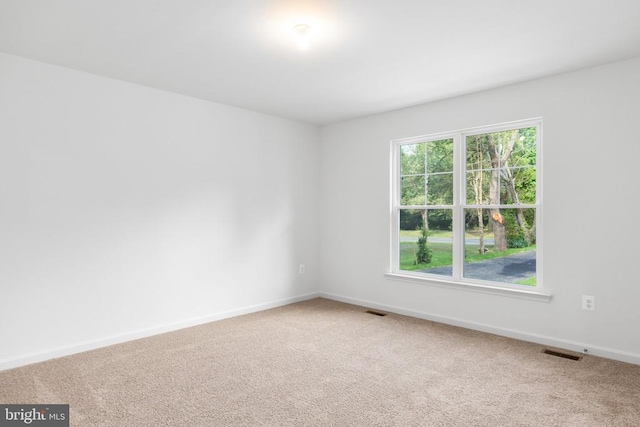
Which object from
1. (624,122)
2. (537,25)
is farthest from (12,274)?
(624,122)

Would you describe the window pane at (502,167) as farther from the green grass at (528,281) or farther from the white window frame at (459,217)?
the green grass at (528,281)

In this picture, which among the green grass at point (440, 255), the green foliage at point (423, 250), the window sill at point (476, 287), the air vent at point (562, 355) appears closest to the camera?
the air vent at point (562, 355)

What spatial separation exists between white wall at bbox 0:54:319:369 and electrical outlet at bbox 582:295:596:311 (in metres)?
3.22

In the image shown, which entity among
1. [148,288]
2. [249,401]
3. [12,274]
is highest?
[12,274]

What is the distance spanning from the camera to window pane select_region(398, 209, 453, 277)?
4.32m

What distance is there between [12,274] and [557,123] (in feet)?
15.4

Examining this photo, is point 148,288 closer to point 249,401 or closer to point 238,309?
point 238,309

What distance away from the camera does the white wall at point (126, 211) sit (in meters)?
3.06

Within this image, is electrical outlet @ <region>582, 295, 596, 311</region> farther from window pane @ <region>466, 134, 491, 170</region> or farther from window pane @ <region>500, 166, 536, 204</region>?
window pane @ <region>466, 134, 491, 170</region>

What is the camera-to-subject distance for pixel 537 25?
2539 mm

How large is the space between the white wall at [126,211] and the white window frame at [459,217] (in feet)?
4.57

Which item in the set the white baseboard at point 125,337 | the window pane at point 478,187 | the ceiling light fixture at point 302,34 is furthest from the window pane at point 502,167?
the white baseboard at point 125,337

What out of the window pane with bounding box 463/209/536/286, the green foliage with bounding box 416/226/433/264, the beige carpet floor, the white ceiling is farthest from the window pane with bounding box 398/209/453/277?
the white ceiling

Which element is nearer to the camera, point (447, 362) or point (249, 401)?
point (249, 401)
